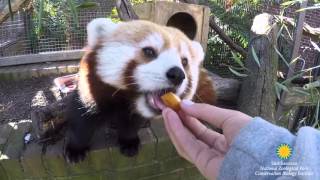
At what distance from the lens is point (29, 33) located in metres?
4.35

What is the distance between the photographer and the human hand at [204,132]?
1270 millimetres

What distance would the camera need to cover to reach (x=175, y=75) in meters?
1.48

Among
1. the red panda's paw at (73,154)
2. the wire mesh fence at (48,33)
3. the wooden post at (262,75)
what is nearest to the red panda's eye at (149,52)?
the red panda's paw at (73,154)

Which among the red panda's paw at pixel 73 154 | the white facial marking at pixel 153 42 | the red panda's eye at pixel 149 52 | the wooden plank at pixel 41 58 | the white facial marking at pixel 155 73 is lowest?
the red panda's paw at pixel 73 154

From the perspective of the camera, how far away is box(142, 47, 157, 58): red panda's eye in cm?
166

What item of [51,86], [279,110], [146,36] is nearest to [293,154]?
[146,36]

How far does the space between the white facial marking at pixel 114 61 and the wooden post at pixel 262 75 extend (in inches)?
47.7

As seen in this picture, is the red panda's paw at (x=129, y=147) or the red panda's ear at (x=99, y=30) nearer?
the red panda's ear at (x=99, y=30)

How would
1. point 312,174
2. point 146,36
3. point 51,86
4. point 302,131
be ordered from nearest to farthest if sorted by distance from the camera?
point 312,174
point 302,131
point 146,36
point 51,86

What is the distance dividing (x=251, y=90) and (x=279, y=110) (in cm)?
48

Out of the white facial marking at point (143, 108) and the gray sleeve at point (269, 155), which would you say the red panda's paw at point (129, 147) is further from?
the gray sleeve at point (269, 155)

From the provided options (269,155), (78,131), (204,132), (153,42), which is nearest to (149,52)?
(153,42)

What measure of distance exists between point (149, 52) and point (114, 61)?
158 mm

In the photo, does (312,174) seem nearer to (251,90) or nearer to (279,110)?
(251,90)
